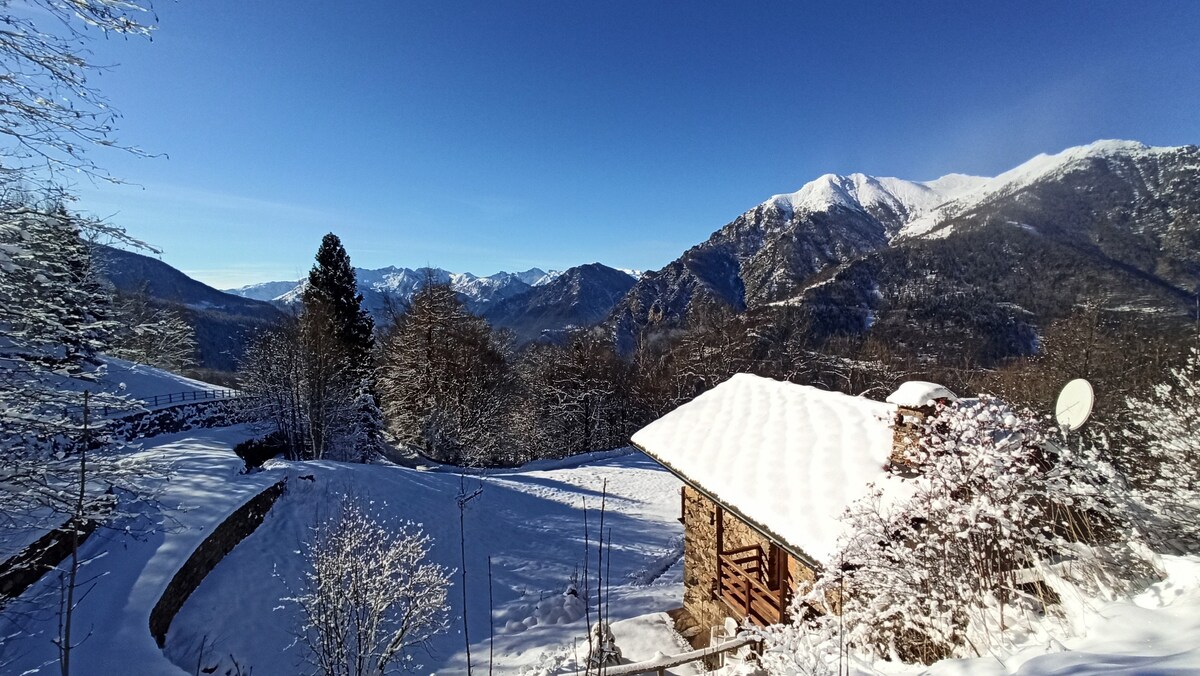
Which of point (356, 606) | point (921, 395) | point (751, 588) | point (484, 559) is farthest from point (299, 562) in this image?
point (921, 395)

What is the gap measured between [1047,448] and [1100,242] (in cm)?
20701

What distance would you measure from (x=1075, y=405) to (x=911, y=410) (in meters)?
2.56

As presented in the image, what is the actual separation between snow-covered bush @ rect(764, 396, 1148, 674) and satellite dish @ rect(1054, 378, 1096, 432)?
1672 millimetres

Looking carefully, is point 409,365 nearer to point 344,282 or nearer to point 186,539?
point 344,282

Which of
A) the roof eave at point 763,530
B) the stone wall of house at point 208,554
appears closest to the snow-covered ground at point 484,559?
the stone wall of house at point 208,554

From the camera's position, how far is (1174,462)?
9016 mm

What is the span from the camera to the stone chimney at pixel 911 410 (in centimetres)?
588

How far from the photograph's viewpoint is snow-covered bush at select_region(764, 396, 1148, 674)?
13.6 feet

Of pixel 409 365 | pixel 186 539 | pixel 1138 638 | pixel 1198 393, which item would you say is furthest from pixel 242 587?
pixel 1198 393

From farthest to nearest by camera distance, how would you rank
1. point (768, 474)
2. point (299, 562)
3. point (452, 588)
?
point (452, 588) → point (299, 562) → point (768, 474)

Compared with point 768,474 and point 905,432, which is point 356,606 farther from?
point 905,432

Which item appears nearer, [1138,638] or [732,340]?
[1138,638]

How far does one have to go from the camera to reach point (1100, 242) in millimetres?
148000

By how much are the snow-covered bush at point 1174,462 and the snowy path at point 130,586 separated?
12.0m
